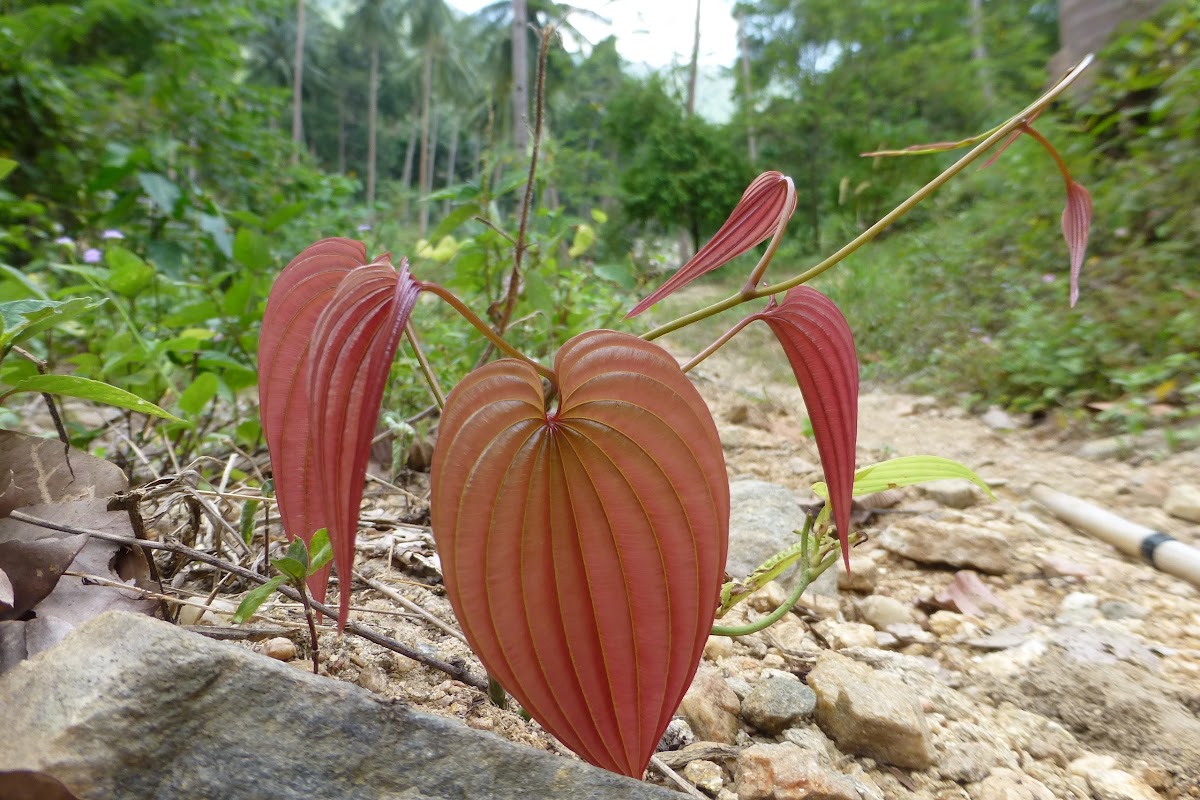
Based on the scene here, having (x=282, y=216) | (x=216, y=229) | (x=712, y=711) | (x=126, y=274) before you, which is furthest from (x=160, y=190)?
(x=712, y=711)

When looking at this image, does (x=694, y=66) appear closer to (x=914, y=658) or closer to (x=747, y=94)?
(x=747, y=94)

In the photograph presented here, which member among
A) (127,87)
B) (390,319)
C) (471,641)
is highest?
(127,87)

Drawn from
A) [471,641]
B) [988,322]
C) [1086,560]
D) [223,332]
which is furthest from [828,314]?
[988,322]

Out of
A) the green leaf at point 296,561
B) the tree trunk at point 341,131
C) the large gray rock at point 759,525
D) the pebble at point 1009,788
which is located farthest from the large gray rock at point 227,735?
the tree trunk at point 341,131

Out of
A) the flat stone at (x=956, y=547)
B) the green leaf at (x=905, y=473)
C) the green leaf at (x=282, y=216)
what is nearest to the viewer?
the green leaf at (x=905, y=473)

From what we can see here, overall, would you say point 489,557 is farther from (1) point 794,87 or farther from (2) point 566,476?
(1) point 794,87

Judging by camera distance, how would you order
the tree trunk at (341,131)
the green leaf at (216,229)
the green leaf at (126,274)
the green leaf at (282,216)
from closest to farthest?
the green leaf at (126,274) < the green leaf at (282,216) < the green leaf at (216,229) < the tree trunk at (341,131)

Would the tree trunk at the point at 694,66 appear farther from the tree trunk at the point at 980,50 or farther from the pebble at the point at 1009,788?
the pebble at the point at 1009,788
